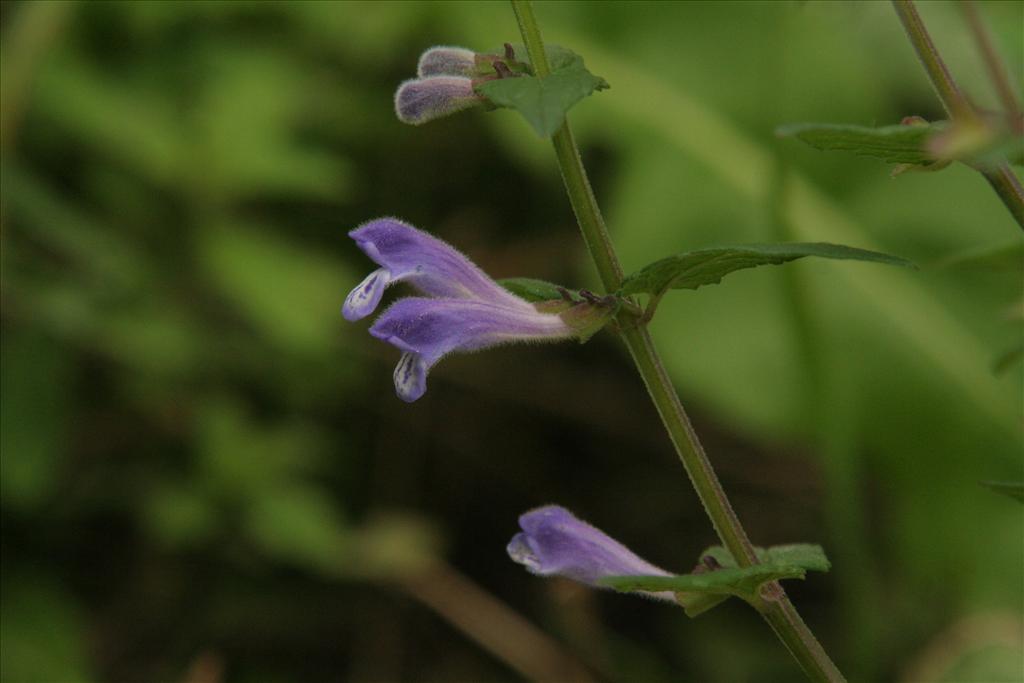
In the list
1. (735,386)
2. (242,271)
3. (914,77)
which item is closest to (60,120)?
(242,271)

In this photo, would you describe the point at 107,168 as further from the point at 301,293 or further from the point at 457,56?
the point at 457,56

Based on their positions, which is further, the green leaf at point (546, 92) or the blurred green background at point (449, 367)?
the blurred green background at point (449, 367)

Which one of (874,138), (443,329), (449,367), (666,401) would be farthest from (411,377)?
(449,367)

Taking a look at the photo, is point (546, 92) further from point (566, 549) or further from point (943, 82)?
point (566, 549)

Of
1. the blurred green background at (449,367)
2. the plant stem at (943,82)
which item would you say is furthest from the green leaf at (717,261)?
the blurred green background at (449,367)

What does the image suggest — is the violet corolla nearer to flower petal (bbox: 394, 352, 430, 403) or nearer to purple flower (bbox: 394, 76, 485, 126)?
flower petal (bbox: 394, 352, 430, 403)

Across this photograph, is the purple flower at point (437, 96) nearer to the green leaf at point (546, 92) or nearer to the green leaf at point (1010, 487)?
the green leaf at point (546, 92)
